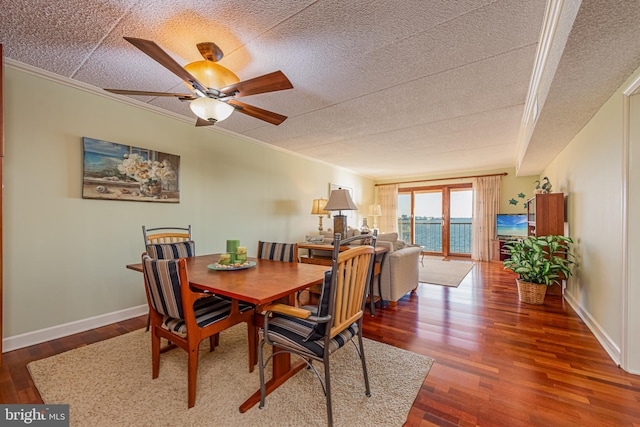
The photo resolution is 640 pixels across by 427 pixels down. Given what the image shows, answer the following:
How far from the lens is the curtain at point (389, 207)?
800 centimetres

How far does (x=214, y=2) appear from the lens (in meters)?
1.54

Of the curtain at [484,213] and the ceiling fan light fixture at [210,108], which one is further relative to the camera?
the curtain at [484,213]

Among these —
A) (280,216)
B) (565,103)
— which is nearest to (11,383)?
(280,216)

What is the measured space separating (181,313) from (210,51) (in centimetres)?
179

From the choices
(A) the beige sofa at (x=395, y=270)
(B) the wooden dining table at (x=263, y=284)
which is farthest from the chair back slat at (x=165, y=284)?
(A) the beige sofa at (x=395, y=270)

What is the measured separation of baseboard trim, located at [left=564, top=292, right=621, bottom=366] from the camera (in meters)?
2.02

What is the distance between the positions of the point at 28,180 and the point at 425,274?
5.46 meters

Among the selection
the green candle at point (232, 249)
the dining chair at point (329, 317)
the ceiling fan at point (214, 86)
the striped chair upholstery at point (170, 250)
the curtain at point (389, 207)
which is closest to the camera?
the dining chair at point (329, 317)

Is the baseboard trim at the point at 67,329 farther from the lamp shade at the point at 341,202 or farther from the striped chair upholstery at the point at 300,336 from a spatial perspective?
the lamp shade at the point at 341,202

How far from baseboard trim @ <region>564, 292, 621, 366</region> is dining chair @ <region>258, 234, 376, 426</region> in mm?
1987

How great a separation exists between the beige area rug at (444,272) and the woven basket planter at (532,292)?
0.94 meters

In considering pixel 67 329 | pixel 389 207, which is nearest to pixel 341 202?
pixel 67 329

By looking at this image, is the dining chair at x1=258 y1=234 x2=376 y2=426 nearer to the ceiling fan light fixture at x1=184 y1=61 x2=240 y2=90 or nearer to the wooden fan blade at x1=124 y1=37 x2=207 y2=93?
the wooden fan blade at x1=124 y1=37 x2=207 y2=93

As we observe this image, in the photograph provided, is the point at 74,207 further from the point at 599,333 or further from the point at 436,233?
the point at 436,233
